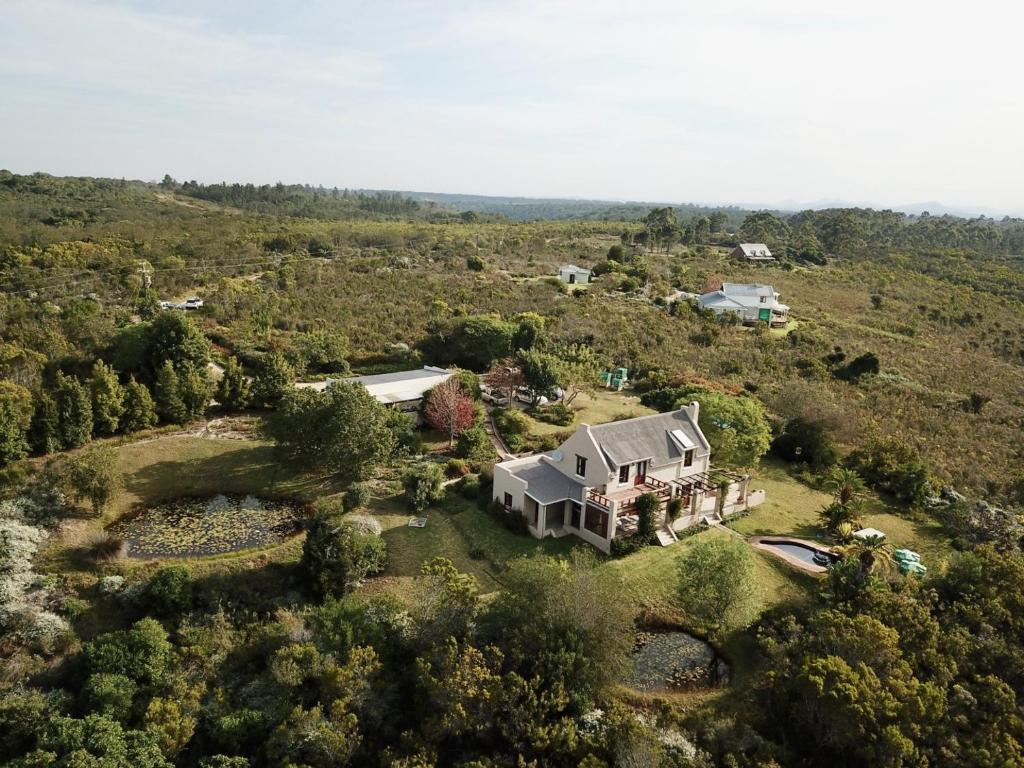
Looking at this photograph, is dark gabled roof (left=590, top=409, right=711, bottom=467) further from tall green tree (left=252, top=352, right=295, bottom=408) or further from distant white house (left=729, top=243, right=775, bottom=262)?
distant white house (left=729, top=243, right=775, bottom=262)

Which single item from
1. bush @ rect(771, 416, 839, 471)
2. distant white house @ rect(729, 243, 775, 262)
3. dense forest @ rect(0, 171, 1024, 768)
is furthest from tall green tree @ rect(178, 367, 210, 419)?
distant white house @ rect(729, 243, 775, 262)

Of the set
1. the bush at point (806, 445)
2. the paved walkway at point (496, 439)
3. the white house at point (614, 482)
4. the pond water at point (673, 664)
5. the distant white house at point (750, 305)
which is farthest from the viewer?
the distant white house at point (750, 305)

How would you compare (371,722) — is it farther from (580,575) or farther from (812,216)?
(812,216)

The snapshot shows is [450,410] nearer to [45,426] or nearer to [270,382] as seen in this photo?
[270,382]

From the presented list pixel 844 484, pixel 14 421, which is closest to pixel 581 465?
pixel 844 484

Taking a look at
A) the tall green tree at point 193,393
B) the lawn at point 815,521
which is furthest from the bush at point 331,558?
the lawn at point 815,521

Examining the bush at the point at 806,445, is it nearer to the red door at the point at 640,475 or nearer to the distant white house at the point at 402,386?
the red door at the point at 640,475

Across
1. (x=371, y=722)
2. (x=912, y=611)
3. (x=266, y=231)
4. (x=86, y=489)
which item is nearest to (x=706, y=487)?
(x=912, y=611)
